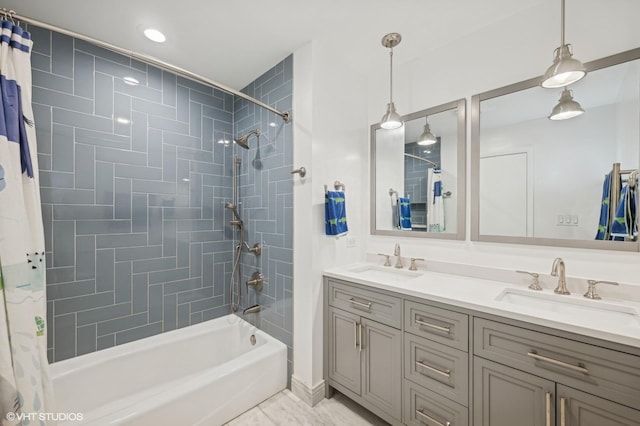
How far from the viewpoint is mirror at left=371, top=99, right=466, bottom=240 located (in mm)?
1854

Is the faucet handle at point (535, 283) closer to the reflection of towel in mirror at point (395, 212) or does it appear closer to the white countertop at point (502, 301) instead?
the white countertop at point (502, 301)

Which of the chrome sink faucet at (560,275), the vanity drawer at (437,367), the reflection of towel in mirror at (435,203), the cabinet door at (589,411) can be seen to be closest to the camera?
the cabinet door at (589,411)

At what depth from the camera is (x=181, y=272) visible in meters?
2.31

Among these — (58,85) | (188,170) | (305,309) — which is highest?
(58,85)

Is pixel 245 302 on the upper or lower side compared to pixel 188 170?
lower

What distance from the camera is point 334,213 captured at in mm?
1912

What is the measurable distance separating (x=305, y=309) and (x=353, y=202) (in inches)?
38.7

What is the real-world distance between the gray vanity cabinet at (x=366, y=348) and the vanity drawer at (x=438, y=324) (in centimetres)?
8

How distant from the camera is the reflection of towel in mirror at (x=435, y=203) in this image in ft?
6.37

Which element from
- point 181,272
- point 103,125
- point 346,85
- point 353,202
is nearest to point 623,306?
point 353,202

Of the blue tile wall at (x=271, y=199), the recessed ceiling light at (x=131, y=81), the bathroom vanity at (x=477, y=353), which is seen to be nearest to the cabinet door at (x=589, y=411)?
the bathroom vanity at (x=477, y=353)

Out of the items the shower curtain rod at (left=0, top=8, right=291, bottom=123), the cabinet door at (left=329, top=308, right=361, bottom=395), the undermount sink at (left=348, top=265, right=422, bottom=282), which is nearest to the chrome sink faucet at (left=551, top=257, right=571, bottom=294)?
the undermount sink at (left=348, top=265, right=422, bottom=282)

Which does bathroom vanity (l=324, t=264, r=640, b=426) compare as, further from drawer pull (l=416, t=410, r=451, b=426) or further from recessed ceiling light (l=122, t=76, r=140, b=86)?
recessed ceiling light (l=122, t=76, r=140, b=86)

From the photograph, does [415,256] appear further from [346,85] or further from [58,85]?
[58,85]
